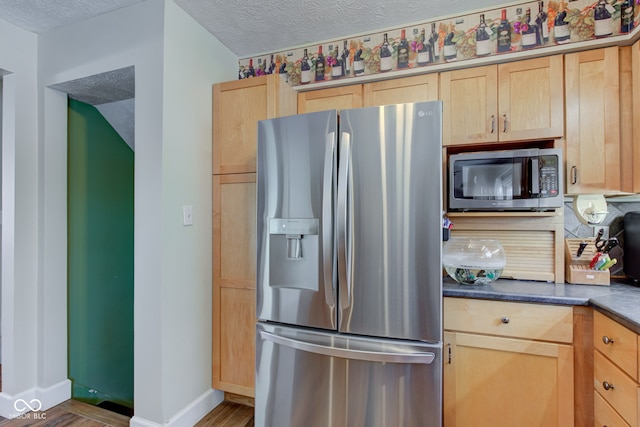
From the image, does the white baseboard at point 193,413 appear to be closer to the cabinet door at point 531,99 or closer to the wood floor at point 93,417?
the wood floor at point 93,417

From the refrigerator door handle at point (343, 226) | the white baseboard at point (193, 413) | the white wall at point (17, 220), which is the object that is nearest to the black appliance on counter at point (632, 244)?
the refrigerator door handle at point (343, 226)

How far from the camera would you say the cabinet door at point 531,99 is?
170 centimetres

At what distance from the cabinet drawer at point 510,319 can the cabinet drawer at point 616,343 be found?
0.31 ft

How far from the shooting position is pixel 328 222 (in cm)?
144

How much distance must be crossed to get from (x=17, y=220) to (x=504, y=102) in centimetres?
307

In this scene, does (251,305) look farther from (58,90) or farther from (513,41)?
(513,41)

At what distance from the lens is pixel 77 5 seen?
178cm

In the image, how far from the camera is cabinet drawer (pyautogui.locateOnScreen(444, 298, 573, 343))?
4.58 feet

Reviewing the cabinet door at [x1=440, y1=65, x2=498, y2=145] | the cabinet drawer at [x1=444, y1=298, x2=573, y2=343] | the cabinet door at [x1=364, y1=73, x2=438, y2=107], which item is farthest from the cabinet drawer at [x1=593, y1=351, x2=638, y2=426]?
the cabinet door at [x1=364, y1=73, x2=438, y2=107]

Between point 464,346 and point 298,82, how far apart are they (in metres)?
2.01

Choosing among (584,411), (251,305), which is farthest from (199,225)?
(584,411)

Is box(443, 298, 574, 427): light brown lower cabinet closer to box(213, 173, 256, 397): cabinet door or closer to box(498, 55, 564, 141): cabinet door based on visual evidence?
box(498, 55, 564, 141): cabinet door

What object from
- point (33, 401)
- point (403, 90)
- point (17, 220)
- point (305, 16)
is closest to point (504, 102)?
point (403, 90)

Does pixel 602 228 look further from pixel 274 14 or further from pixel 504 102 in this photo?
pixel 274 14
